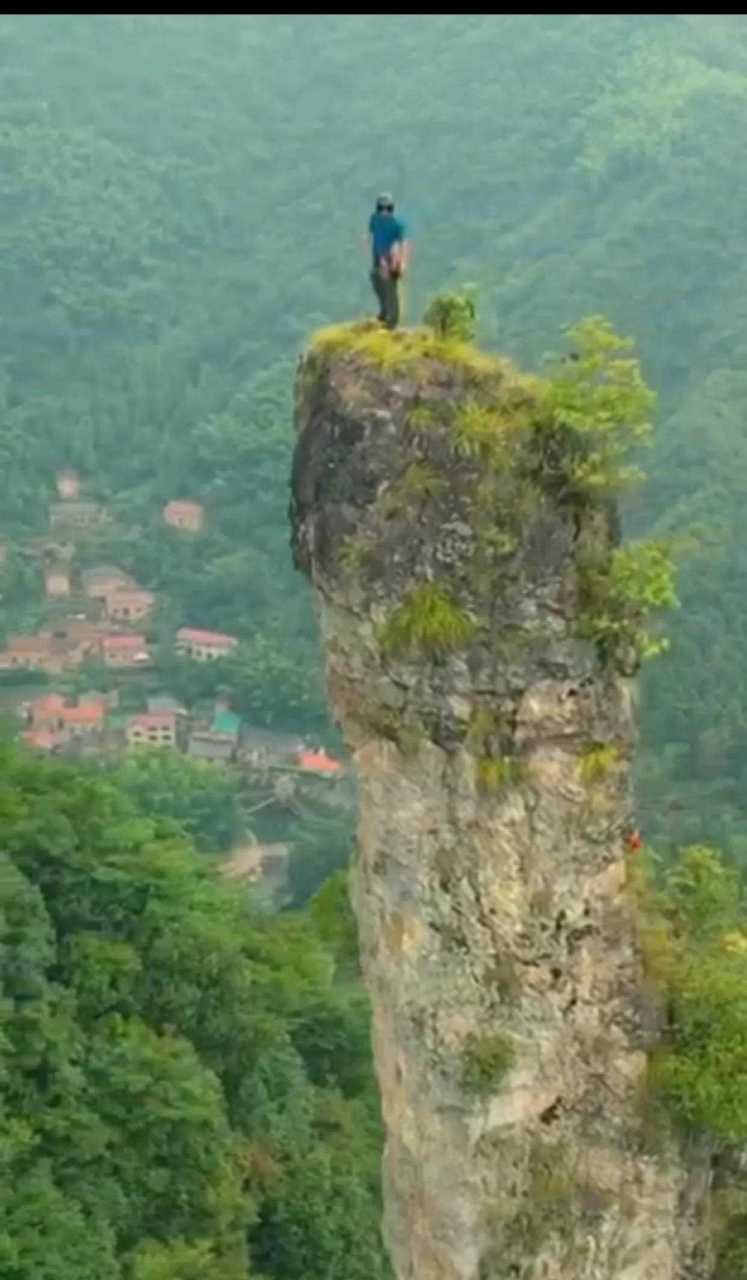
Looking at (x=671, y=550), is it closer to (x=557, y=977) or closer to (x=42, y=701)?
(x=557, y=977)

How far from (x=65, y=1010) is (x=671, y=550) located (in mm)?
9475

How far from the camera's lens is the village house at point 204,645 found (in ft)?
147

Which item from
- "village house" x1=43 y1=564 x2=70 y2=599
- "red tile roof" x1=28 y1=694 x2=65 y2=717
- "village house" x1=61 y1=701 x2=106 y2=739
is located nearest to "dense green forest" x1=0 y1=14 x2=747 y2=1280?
"village house" x1=43 y1=564 x2=70 y2=599

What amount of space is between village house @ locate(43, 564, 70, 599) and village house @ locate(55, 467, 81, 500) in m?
4.20

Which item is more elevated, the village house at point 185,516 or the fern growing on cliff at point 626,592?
the village house at point 185,516

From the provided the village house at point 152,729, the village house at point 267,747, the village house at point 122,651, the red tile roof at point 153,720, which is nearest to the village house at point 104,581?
the village house at point 122,651

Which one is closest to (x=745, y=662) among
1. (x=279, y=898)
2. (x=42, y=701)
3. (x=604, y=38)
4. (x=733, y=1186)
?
(x=279, y=898)

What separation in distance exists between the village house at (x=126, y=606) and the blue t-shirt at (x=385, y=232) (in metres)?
38.4

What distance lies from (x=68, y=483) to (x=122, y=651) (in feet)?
32.5

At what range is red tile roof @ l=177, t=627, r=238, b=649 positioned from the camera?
45156mm

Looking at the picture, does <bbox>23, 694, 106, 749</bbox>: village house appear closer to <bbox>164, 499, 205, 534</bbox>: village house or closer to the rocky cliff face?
<bbox>164, 499, 205, 534</bbox>: village house

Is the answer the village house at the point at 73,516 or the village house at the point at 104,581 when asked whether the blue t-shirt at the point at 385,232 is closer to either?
the village house at the point at 104,581

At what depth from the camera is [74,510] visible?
51.5 m

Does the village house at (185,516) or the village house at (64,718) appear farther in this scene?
the village house at (185,516)
